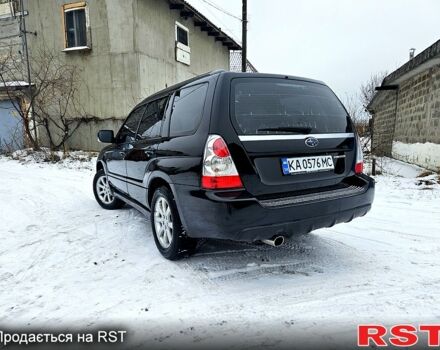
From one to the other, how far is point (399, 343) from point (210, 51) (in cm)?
1713

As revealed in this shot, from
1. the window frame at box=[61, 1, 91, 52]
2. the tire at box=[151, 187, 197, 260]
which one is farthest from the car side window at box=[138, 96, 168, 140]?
the window frame at box=[61, 1, 91, 52]

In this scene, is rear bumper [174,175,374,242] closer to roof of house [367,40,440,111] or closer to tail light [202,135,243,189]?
tail light [202,135,243,189]

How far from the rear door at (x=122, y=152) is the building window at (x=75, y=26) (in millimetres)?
9009

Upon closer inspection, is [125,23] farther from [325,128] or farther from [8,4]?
[325,128]

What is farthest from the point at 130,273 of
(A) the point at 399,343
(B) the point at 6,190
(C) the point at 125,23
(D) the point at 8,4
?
(D) the point at 8,4

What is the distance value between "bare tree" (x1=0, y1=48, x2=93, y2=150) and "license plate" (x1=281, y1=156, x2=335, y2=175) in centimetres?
1145

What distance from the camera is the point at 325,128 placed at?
2.68 m

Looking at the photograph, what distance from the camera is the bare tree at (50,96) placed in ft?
39.0

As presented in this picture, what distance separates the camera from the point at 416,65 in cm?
780

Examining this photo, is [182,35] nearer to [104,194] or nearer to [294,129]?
[104,194]

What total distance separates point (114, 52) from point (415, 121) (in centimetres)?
1021

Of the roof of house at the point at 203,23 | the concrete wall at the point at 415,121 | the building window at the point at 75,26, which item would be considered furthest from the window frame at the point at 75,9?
the concrete wall at the point at 415,121

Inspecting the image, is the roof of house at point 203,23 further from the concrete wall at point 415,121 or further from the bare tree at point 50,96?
the concrete wall at point 415,121

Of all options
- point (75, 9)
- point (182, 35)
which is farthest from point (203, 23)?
point (75, 9)
